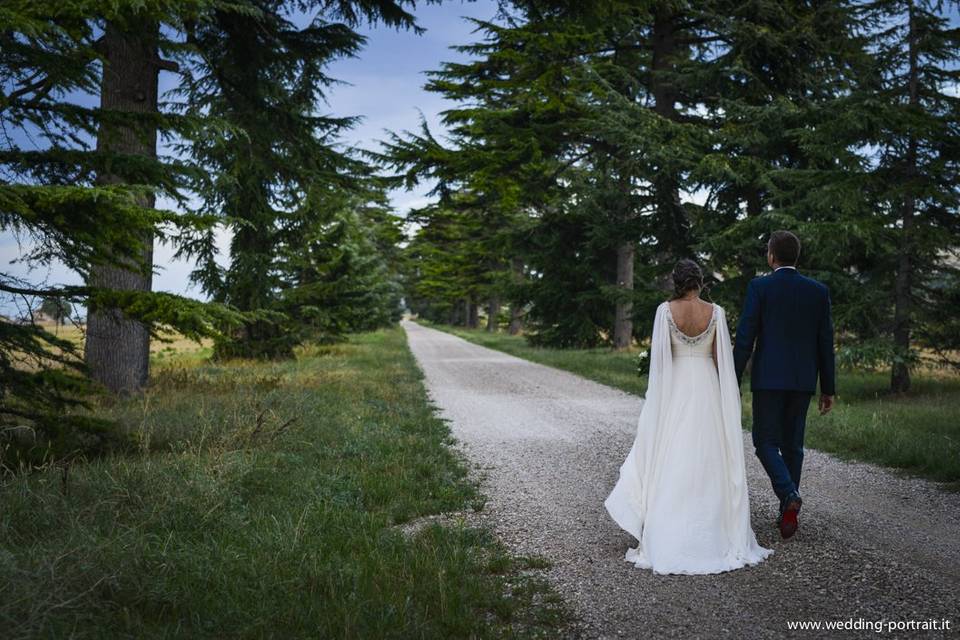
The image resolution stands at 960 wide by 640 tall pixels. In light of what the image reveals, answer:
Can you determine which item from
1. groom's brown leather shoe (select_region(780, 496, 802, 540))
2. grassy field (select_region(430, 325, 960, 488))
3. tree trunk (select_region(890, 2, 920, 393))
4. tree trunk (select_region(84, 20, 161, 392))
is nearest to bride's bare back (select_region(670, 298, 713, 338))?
groom's brown leather shoe (select_region(780, 496, 802, 540))

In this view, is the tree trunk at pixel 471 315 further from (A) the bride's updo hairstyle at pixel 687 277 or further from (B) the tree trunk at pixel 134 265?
(A) the bride's updo hairstyle at pixel 687 277

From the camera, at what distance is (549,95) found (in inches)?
580

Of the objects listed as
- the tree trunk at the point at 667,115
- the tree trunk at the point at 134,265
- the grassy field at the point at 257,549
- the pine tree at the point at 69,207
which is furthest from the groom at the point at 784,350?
the tree trunk at the point at 667,115

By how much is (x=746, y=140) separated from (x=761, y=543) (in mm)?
10476

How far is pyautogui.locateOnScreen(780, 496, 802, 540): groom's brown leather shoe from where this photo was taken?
441cm

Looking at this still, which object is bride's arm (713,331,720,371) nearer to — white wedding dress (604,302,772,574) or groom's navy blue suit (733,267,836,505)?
white wedding dress (604,302,772,574)

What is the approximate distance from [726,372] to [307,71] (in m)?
10.9

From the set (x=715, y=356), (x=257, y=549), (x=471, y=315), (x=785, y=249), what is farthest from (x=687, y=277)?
(x=471, y=315)

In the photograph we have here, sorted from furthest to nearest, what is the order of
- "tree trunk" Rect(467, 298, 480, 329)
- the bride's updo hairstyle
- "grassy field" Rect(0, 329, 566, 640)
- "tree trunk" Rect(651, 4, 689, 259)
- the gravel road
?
"tree trunk" Rect(467, 298, 480, 329) < "tree trunk" Rect(651, 4, 689, 259) < the bride's updo hairstyle < the gravel road < "grassy field" Rect(0, 329, 566, 640)

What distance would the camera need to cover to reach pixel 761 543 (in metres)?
4.43

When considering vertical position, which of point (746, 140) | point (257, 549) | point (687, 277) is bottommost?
point (257, 549)

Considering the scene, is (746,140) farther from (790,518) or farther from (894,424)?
(790,518)

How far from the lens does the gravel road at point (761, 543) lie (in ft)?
10.8

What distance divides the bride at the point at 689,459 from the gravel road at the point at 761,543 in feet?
0.60
